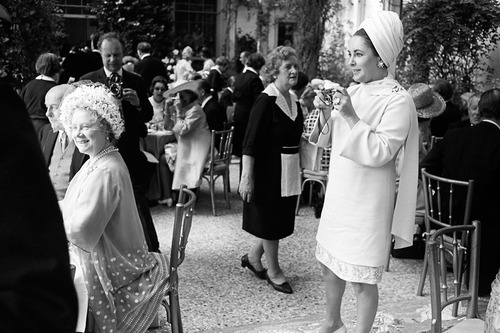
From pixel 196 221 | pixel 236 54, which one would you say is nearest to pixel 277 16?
pixel 236 54

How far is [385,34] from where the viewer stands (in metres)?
3.15

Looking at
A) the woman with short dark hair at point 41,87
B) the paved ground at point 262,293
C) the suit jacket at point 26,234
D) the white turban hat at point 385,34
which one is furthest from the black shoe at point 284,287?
the suit jacket at point 26,234

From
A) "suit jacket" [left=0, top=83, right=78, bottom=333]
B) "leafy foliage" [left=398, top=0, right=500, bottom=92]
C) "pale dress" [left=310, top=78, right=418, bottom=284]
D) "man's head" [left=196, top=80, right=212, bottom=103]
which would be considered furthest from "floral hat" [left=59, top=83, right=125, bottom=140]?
"leafy foliage" [left=398, top=0, right=500, bottom=92]

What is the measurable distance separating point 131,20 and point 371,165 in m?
14.1

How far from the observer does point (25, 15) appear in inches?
251

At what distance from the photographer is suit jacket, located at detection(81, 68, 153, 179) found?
4.72m

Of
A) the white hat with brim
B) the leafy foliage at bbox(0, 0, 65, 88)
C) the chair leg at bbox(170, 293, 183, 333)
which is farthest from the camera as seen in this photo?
the white hat with brim

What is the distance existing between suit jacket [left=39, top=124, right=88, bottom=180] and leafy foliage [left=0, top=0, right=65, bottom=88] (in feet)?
5.21

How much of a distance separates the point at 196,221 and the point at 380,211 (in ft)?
12.2

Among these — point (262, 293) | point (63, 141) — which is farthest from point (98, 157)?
point (262, 293)

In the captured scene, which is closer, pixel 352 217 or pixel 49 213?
pixel 49 213

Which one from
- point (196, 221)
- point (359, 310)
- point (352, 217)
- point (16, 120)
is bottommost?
point (196, 221)

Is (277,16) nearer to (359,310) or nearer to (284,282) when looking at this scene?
(284,282)

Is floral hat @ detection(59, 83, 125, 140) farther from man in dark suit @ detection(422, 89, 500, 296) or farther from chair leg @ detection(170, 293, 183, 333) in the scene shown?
man in dark suit @ detection(422, 89, 500, 296)
